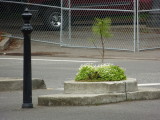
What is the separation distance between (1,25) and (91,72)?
1172cm

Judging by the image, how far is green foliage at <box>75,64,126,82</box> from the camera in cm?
999

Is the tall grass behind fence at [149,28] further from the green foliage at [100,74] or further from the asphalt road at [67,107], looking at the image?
the green foliage at [100,74]

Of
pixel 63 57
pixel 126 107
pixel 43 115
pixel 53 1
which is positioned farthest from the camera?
pixel 53 1

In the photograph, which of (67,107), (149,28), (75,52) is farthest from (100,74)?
(149,28)

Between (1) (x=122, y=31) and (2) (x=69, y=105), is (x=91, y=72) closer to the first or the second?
(2) (x=69, y=105)

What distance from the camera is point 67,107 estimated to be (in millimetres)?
9547

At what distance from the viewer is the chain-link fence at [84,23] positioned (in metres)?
20.0

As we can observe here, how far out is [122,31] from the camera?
67.5 feet

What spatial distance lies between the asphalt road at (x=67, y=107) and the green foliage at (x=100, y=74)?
0.46 meters

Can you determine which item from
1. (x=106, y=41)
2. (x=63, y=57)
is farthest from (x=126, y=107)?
(x=106, y=41)

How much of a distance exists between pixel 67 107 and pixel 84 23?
445 inches

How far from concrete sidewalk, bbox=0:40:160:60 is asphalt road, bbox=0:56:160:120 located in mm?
1744

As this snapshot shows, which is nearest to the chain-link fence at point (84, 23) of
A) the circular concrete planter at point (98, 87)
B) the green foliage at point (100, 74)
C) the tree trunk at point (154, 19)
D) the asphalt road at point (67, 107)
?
the tree trunk at point (154, 19)

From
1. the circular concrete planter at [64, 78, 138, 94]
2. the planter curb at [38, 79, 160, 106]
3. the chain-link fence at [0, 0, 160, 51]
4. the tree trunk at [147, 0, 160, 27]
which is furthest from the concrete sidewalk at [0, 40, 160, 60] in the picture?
the circular concrete planter at [64, 78, 138, 94]
